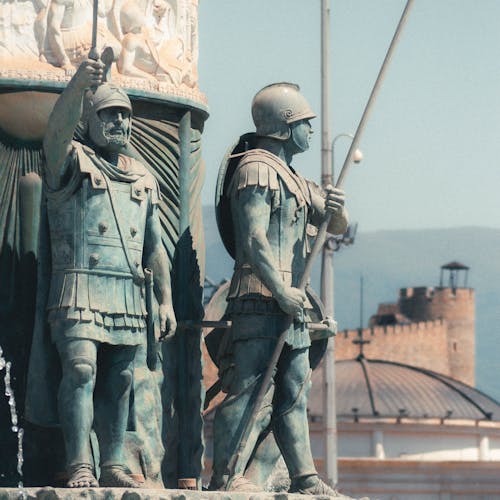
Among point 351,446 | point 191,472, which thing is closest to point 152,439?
point 191,472

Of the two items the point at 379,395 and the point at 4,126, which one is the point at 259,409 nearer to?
the point at 4,126

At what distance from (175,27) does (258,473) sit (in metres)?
3.37

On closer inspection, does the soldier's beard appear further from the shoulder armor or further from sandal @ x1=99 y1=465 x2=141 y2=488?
sandal @ x1=99 y1=465 x2=141 y2=488

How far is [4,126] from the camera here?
18.6 meters

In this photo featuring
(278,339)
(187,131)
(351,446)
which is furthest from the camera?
(351,446)

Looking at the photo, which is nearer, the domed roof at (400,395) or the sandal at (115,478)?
the sandal at (115,478)

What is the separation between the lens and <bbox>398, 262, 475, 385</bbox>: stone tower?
13088 centimetres

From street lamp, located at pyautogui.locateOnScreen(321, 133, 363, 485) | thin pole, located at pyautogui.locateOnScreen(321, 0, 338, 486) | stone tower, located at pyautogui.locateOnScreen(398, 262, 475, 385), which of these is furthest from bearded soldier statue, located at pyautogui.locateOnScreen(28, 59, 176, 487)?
stone tower, located at pyautogui.locateOnScreen(398, 262, 475, 385)

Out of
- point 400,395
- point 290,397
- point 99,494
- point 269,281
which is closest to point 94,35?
point 269,281

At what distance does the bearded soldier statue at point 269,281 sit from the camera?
17.7m

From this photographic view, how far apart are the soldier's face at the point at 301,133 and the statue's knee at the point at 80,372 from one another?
2294 millimetres

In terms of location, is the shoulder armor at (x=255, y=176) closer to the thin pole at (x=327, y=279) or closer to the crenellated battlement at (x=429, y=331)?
the thin pole at (x=327, y=279)

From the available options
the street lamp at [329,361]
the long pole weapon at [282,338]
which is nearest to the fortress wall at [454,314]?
the street lamp at [329,361]

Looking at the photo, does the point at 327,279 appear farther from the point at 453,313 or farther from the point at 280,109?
the point at 453,313
